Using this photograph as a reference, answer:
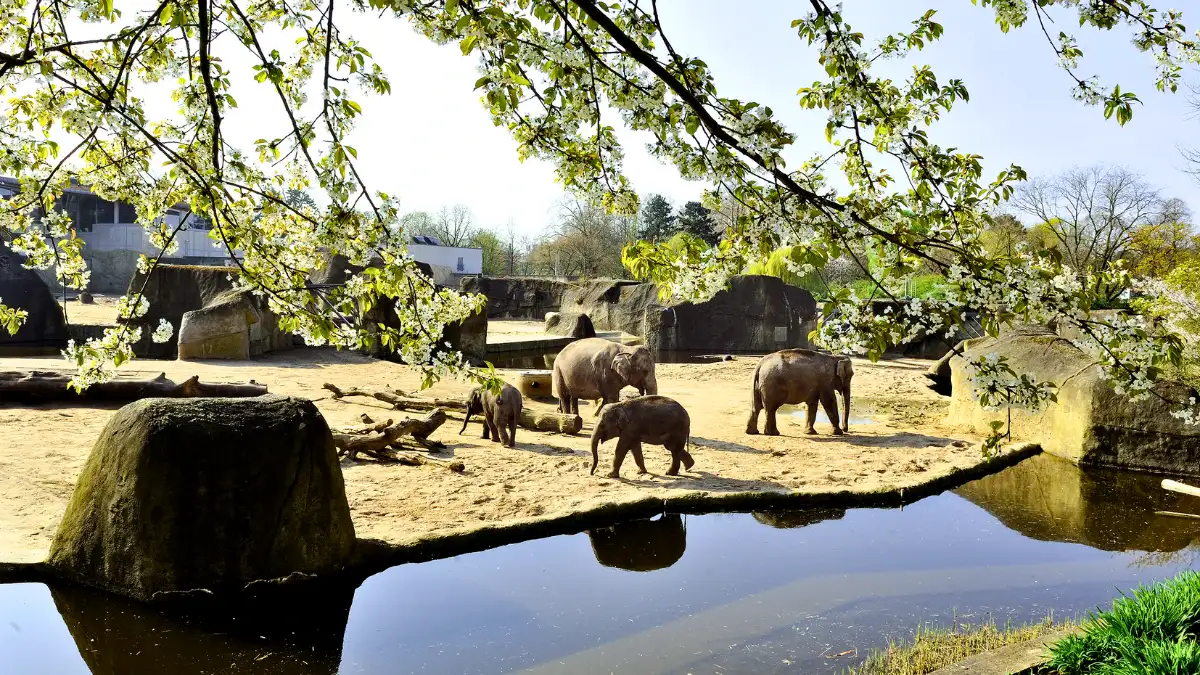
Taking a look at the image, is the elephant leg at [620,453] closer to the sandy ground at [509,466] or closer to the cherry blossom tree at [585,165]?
the sandy ground at [509,466]

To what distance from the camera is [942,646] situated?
5555 millimetres

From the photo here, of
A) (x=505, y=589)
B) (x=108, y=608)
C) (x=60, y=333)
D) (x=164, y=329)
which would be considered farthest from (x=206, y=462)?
(x=60, y=333)

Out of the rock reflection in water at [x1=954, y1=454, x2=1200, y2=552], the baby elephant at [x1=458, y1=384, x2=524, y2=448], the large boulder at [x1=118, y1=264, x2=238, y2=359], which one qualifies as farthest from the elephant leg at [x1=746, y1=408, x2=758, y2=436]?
the large boulder at [x1=118, y1=264, x2=238, y2=359]

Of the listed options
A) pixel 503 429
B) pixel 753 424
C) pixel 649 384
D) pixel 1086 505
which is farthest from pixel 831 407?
Result: pixel 503 429

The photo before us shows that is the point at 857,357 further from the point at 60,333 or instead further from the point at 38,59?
the point at 38,59

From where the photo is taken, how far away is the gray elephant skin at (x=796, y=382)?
11.6 m

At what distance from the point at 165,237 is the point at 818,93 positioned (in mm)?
2665

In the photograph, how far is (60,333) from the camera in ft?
73.7

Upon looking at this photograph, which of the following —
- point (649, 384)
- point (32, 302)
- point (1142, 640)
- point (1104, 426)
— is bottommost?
point (1142, 640)

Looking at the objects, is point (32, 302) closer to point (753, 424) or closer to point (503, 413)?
point (503, 413)

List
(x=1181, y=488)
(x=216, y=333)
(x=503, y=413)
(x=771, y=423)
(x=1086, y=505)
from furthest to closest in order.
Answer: (x=216, y=333)
(x=771, y=423)
(x=503, y=413)
(x=1086, y=505)
(x=1181, y=488)

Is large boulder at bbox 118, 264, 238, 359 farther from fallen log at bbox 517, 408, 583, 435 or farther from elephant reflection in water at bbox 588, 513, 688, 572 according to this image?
elephant reflection in water at bbox 588, 513, 688, 572

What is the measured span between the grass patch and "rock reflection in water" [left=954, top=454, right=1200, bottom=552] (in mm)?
2590

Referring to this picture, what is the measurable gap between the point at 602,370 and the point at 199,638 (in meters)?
6.86
